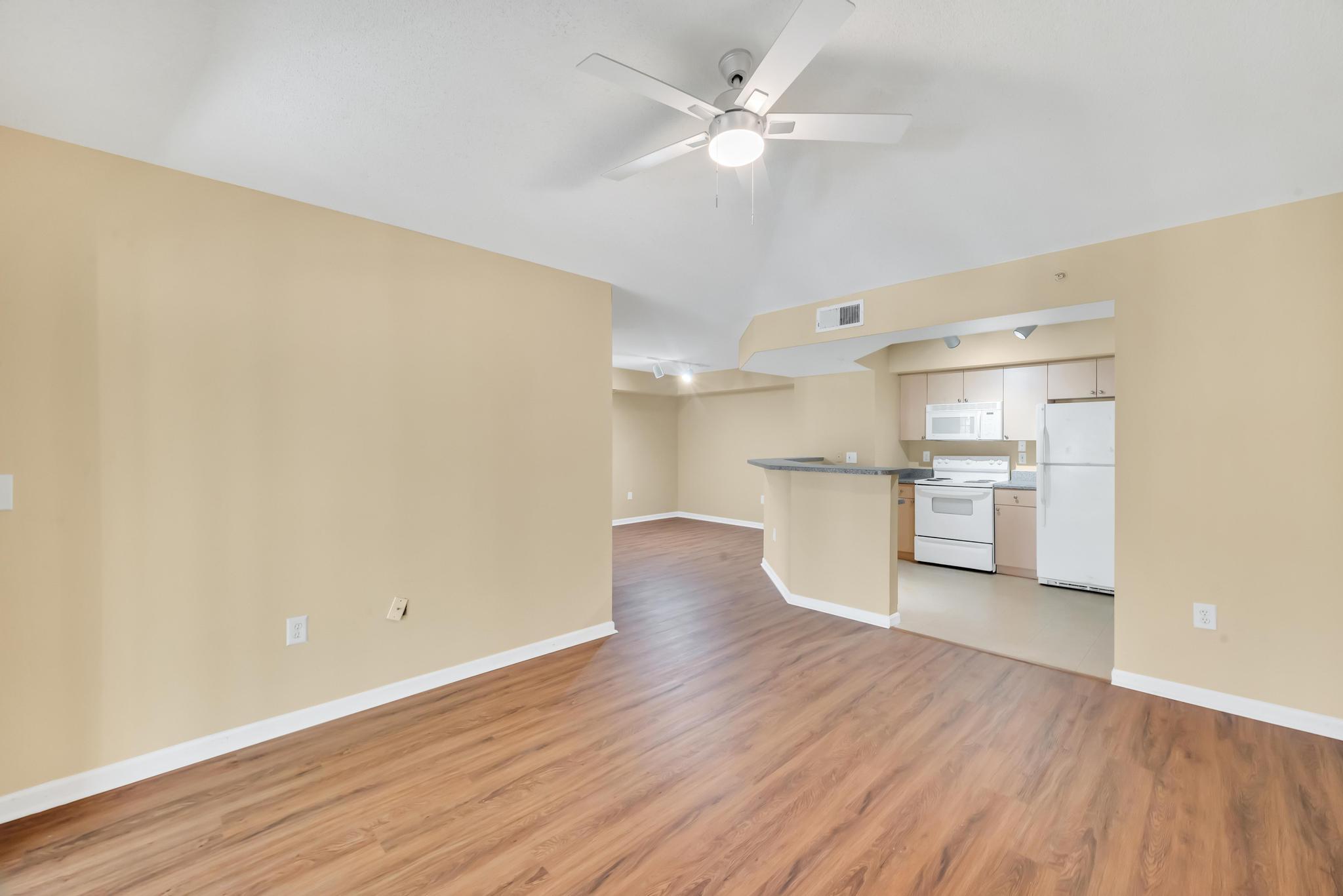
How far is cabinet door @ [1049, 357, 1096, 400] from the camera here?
484cm

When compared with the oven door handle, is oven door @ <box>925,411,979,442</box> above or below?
above

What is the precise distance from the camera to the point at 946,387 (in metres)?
5.71

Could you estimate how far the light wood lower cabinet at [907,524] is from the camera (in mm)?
5855

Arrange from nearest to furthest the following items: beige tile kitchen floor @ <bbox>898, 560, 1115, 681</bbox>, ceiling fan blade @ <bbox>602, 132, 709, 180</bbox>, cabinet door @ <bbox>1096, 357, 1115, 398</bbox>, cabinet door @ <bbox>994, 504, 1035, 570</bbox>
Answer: ceiling fan blade @ <bbox>602, 132, 709, 180</bbox> < beige tile kitchen floor @ <bbox>898, 560, 1115, 681</bbox> < cabinet door @ <bbox>1096, 357, 1115, 398</bbox> < cabinet door @ <bbox>994, 504, 1035, 570</bbox>

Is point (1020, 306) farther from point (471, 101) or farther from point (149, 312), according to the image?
point (149, 312)

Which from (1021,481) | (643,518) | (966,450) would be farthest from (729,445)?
(1021,481)

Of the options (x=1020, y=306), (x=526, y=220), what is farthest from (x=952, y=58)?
(x=526, y=220)

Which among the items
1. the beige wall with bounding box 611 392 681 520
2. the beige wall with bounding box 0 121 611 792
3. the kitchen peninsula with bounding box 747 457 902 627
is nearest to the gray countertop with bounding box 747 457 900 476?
the kitchen peninsula with bounding box 747 457 902 627

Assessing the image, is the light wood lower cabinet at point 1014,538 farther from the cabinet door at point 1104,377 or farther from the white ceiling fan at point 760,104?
the white ceiling fan at point 760,104

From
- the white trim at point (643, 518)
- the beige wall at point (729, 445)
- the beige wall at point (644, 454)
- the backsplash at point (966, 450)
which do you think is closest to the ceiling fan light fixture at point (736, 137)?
the backsplash at point (966, 450)

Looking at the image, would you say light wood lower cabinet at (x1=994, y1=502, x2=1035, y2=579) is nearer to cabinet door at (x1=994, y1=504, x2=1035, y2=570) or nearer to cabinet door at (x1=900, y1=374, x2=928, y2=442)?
cabinet door at (x1=994, y1=504, x2=1035, y2=570)

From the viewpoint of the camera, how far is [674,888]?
5.32 ft

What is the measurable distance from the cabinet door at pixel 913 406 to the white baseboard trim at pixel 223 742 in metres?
4.57

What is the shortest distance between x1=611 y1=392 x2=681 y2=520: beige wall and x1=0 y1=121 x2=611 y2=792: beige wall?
515 centimetres
